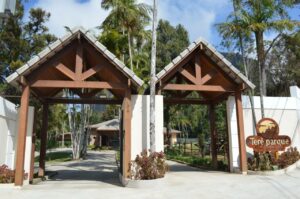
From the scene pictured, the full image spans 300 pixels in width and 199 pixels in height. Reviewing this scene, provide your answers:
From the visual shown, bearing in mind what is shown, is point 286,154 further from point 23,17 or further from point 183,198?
point 23,17

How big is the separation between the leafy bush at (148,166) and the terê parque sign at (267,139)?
14.2ft

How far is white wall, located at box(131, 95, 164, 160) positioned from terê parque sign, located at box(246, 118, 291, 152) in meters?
4.02

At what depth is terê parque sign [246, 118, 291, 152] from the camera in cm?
1322

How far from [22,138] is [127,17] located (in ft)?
38.5

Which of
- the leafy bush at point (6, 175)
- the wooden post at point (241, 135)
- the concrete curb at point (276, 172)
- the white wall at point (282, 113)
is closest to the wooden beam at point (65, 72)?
the leafy bush at point (6, 175)

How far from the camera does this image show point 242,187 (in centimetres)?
980

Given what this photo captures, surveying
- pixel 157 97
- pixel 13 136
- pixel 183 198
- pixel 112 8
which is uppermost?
pixel 112 8

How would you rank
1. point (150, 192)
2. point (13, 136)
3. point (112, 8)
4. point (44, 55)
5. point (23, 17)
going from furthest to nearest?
point (23, 17), point (112, 8), point (13, 136), point (44, 55), point (150, 192)

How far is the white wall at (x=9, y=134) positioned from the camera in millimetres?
11312

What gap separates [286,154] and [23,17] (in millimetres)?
22938

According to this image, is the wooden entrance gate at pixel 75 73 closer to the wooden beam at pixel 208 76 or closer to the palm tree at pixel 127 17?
the wooden beam at pixel 208 76

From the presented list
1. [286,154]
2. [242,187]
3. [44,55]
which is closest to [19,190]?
[44,55]

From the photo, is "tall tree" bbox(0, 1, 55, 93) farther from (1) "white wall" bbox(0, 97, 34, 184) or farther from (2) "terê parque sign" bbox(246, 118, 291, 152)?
(2) "terê parque sign" bbox(246, 118, 291, 152)

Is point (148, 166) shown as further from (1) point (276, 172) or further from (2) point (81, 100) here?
(1) point (276, 172)
